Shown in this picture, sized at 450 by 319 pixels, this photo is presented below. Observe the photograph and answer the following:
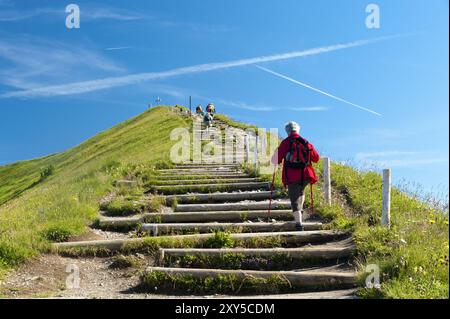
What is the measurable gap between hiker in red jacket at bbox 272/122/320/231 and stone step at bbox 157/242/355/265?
159cm

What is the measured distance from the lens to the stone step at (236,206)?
42.5ft

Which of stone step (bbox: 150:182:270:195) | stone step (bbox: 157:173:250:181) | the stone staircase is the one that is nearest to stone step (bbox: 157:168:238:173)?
stone step (bbox: 157:173:250:181)

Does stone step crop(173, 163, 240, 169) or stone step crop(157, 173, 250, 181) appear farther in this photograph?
stone step crop(173, 163, 240, 169)

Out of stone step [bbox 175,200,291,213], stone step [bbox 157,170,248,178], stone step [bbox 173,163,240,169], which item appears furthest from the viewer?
stone step [bbox 173,163,240,169]

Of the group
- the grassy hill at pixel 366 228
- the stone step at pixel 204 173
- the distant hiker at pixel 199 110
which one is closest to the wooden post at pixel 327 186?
the grassy hill at pixel 366 228

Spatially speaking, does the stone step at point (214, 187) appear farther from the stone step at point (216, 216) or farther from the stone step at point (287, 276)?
the stone step at point (287, 276)

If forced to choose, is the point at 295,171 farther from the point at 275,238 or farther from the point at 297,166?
the point at 275,238

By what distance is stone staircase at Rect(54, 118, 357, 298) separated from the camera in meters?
8.15

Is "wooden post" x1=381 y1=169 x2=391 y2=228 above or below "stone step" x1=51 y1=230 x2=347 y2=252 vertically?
above

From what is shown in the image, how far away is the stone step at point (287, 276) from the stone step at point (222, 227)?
245 cm

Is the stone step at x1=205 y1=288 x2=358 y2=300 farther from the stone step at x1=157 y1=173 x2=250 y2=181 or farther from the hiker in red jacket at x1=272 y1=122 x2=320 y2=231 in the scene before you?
the stone step at x1=157 y1=173 x2=250 y2=181

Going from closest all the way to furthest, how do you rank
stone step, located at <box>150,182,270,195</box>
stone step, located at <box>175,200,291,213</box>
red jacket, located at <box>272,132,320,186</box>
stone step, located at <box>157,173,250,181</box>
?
1. red jacket, located at <box>272,132,320,186</box>
2. stone step, located at <box>175,200,291,213</box>
3. stone step, located at <box>150,182,270,195</box>
4. stone step, located at <box>157,173,250,181</box>
